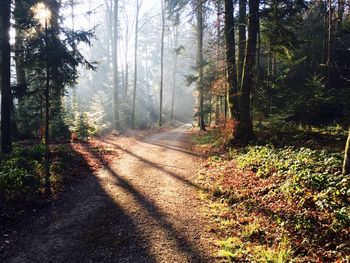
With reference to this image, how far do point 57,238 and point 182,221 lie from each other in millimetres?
2849

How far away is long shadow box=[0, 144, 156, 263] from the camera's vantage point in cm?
568

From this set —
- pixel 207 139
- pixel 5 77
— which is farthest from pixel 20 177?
pixel 207 139

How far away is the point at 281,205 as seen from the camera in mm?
6953

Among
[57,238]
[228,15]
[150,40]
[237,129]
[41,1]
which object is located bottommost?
[57,238]

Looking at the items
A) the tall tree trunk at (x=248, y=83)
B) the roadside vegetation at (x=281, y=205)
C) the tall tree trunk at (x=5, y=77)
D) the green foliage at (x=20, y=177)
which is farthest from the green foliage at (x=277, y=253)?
the tall tree trunk at (x=5, y=77)

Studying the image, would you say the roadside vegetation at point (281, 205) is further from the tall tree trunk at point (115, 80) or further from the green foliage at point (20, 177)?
the tall tree trunk at point (115, 80)

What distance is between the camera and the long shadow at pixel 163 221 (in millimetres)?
5758

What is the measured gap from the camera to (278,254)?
5289mm

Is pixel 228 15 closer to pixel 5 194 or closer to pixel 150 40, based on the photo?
pixel 5 194

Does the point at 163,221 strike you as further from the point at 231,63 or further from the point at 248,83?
the point at 231,63

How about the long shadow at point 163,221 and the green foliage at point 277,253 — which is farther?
the long shadow at point 163,221

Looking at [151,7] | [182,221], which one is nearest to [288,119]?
[182,221]

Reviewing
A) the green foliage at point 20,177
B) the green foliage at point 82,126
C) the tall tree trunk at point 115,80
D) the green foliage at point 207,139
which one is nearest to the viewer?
the green foliage at point 20,177

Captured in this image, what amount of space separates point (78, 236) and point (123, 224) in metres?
1.06
